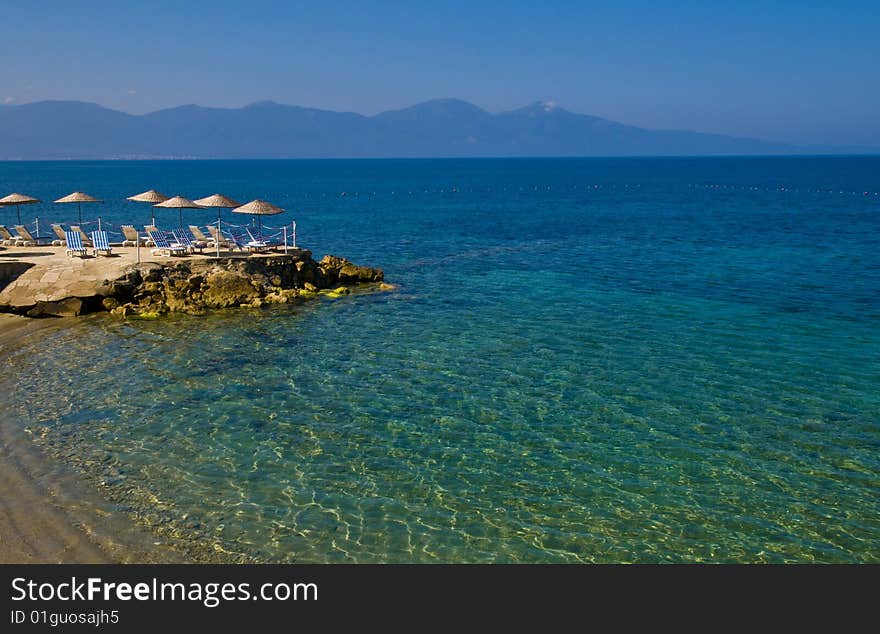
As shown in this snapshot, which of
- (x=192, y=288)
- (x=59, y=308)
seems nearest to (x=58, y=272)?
(x=59, y=308)

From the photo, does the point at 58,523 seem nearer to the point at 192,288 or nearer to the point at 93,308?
the point at 93,308

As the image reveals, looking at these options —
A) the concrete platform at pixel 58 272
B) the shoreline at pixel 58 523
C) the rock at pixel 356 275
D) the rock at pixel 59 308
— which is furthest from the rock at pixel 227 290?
the shoreline at pixel 58 523

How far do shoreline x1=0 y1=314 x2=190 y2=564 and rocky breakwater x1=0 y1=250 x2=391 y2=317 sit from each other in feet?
38.2

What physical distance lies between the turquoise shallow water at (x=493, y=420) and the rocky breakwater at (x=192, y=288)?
120 centimetres

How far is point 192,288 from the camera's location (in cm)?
2470

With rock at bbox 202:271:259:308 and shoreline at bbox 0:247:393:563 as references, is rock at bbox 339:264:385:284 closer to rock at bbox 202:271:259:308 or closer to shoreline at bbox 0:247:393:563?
shoreline at bbox 0:247:393:563

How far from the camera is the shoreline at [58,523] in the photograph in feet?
31.0

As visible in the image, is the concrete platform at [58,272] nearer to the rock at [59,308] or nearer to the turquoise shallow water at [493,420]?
the rock at [59,308]

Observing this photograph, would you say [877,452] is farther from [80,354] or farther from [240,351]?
[80,354]

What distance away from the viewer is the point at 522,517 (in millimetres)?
10539

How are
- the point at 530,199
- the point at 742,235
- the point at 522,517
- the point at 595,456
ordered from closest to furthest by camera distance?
the point at 522,517 < the point at 595,456 < the point at 742,235 < the point at 530,199

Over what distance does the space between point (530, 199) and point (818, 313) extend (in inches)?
2569
